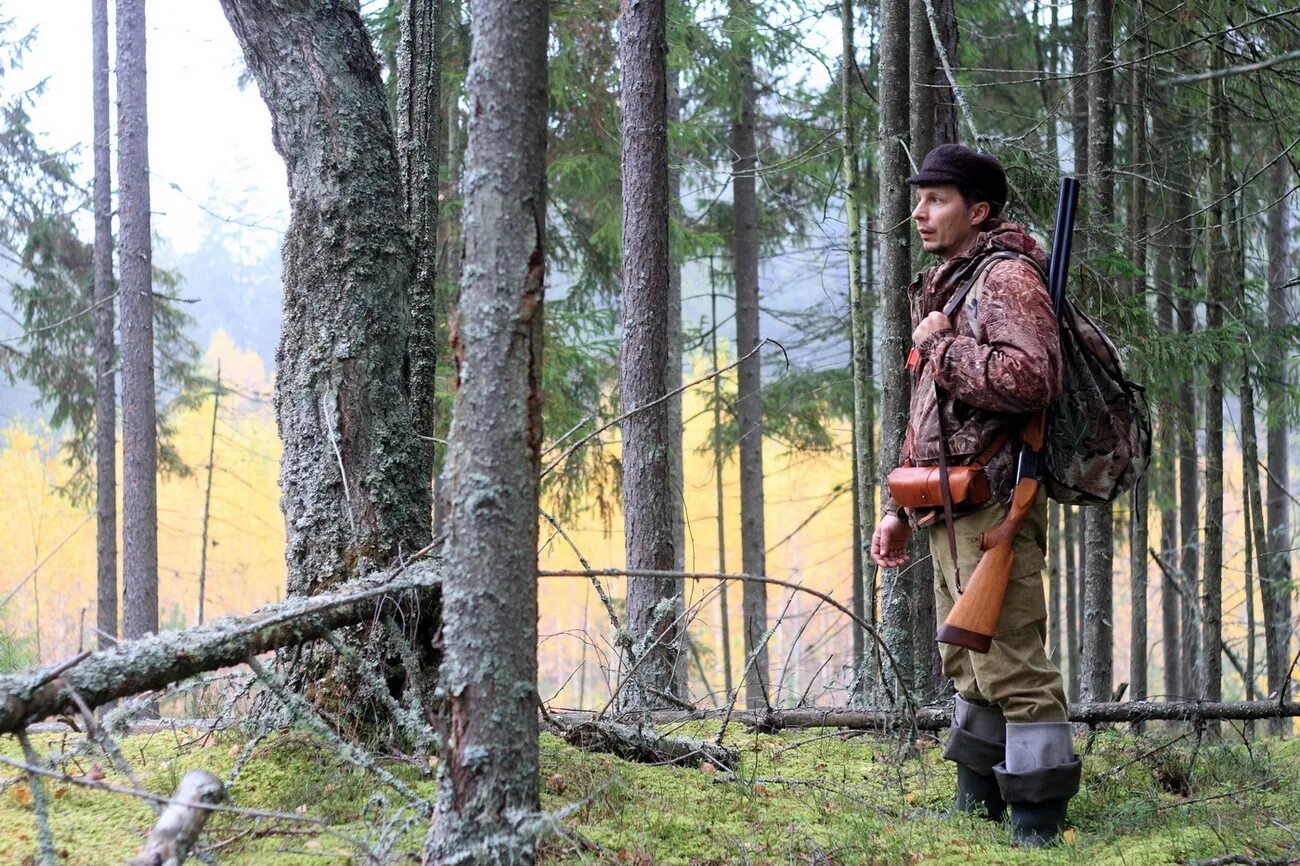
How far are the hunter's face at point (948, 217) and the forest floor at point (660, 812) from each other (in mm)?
2048

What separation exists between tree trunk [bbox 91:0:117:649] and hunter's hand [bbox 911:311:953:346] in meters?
11.4

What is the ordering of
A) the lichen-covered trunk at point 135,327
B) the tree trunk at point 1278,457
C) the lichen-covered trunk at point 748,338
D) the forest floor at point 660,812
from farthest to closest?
the lichen-covered trunk at point 748,338 < the lichen-covered trunk at point 135,327 < the tree trunk at point 1278,457 < the forest floor at point 660,812

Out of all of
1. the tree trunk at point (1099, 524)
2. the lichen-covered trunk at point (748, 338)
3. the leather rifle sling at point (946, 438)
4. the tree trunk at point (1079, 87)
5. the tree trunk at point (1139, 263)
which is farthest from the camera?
the lichen-covered trunk at point (748, 338)

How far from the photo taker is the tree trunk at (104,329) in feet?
39.7

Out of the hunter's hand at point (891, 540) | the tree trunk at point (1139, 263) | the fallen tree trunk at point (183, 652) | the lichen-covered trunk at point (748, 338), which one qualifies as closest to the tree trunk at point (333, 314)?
the fallen tree trunk at point (183, 652)

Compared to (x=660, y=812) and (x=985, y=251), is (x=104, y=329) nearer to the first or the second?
(x=660, y=812)

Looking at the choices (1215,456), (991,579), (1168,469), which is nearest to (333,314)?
(991,579)

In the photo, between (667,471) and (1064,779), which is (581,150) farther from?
(1064,779)

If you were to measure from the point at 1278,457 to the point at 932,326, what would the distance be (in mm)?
14589

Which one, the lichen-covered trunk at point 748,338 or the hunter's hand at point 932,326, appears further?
the lichen-covered trunk at point 748,338

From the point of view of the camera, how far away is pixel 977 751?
350 centimetres

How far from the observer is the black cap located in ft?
11.4

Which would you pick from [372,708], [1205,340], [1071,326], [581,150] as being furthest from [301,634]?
[581,150]

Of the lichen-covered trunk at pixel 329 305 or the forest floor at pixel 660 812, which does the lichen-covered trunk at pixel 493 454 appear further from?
the lichen-covered trunk at pixel 329 305
